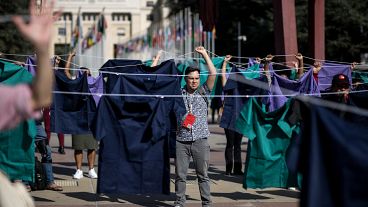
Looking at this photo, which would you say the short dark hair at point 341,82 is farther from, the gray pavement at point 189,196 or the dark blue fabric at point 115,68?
the dark blue fabric at point 115,68

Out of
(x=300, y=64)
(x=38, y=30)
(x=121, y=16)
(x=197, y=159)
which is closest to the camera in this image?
(x=38, y=30)

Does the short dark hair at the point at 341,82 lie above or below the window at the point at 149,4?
below

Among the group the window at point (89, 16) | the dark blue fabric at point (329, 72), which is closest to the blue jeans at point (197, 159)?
the dark blue fabric at point (329, 72)

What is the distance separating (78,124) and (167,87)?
1.44m

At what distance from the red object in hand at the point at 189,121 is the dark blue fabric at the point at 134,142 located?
26cm

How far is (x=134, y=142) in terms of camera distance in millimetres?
8898

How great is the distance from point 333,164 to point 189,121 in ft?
14.2

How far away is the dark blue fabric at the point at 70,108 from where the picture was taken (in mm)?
10250

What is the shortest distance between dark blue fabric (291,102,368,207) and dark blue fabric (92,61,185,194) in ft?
14.5

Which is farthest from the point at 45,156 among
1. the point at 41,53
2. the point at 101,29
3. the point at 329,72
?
the point at 101,29

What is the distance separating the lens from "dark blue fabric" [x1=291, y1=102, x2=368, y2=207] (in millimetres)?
4207

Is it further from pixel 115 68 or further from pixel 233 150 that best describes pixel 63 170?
pixel 233 150

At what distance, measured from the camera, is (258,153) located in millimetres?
9375

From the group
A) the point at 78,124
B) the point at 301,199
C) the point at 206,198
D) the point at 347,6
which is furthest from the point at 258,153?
the point at 347,6
